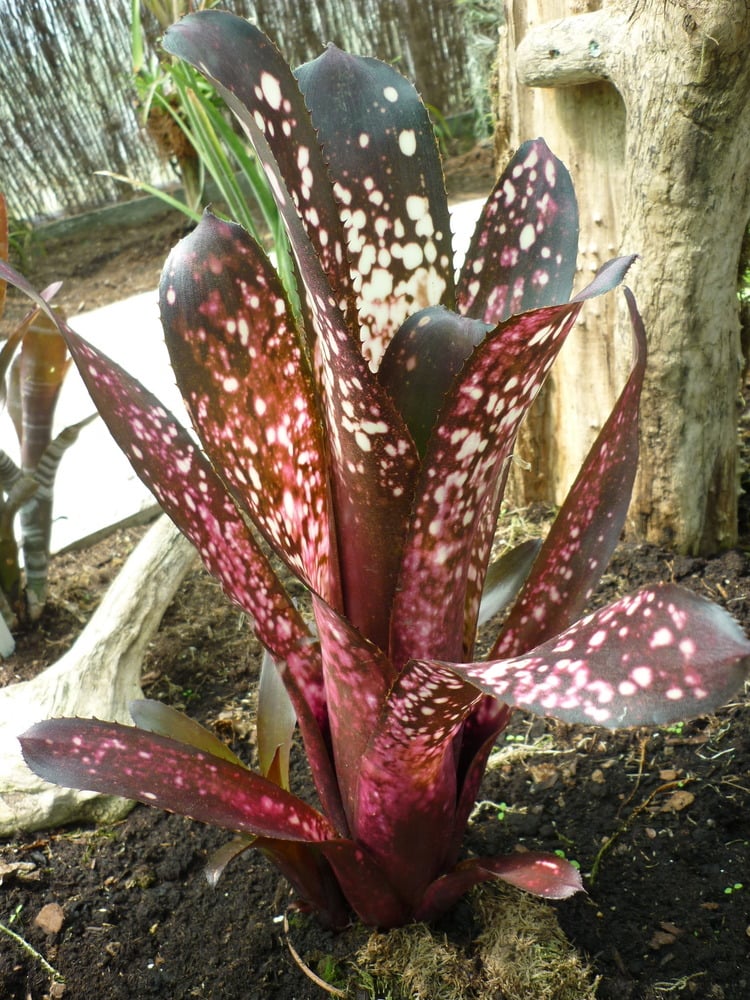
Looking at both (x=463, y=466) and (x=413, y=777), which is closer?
(x=463, y=466)

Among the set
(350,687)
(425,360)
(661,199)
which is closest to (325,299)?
(425,360)

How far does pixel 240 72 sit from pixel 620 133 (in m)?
1.10

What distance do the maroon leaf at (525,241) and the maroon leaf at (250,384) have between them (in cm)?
20

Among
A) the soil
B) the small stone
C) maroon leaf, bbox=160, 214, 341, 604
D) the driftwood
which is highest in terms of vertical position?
maroon leaf, bbox=160, 214, 341, 604

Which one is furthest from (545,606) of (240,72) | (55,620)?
(55,620)

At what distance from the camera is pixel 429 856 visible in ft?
2.97

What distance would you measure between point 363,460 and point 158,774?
1.09 ft

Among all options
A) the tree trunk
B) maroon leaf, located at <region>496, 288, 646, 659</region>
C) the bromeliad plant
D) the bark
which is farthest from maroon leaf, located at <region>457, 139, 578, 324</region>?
the bark

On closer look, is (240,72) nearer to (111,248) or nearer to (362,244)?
(362,244)

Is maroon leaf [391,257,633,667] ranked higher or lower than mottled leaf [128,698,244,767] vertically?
higher

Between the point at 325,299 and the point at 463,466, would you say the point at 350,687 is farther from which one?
the point at 325,299

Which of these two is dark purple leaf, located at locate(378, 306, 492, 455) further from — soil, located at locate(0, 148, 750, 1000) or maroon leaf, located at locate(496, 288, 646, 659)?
soil, located at locate(0, 148, 750, 1000)

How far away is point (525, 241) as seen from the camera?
838mm

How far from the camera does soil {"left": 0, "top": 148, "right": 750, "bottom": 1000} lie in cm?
98
